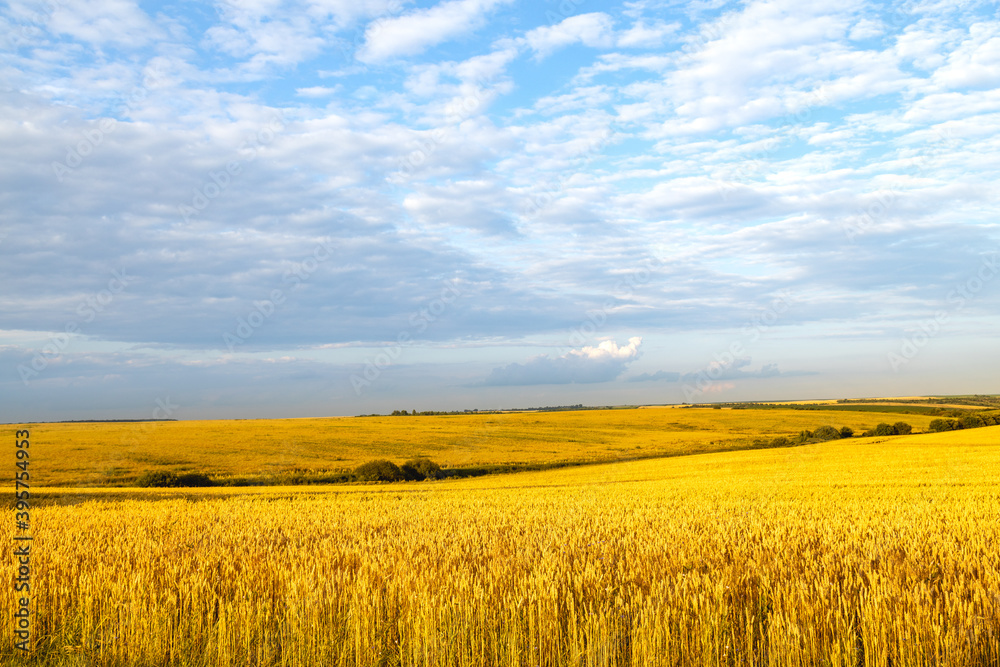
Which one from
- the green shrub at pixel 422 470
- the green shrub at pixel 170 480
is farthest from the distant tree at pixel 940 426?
the green shrub at pixel 170 480

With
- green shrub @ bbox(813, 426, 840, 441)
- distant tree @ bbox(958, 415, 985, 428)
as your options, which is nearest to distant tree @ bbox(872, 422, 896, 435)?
green shrub @ bbox(813, 426, 840, 441)

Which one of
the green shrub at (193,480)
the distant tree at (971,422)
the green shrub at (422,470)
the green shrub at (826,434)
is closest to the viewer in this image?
the green shrub at (193,480)

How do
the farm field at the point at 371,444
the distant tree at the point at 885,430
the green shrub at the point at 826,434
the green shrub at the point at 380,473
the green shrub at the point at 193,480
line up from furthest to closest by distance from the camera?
1. the distant tree at the point at 885,430
2. the green shrub at the point at 826,434
3. the farm field at the point at 371,444
4. the green shrub at the point at 380,473
5. the green shrub at the point at 193,480

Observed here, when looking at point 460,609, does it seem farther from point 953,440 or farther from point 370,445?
point 370,445

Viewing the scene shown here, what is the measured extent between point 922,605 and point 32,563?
926cm

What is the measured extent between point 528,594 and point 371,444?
52.5 meters

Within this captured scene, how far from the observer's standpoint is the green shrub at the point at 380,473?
37.9 metres

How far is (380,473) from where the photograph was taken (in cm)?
3831

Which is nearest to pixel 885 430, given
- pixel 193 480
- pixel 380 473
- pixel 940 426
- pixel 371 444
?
pixel 940 426

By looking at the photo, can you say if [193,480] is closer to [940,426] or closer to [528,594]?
[528,594]

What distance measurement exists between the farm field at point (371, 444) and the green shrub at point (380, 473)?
271cm

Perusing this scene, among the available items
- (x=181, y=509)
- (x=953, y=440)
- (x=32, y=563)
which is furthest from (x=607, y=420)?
(x=32, y=563)

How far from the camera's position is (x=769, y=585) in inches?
224

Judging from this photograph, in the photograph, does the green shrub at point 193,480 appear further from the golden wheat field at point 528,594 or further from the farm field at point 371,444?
the golden wheat field at point 528,594
